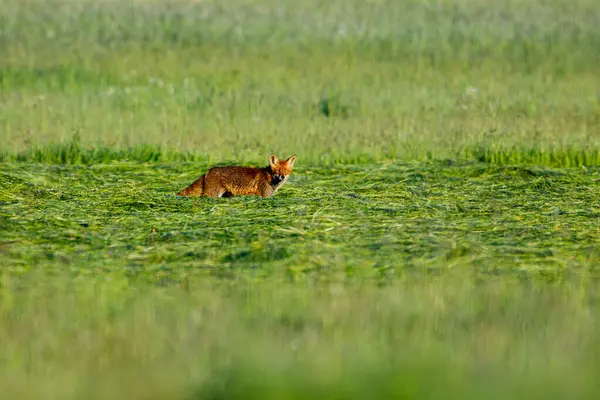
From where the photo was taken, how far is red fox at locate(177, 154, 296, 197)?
12.9 m

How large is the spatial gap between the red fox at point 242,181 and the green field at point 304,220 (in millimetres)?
281

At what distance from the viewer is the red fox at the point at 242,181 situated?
506 inches

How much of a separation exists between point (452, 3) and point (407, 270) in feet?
83.7

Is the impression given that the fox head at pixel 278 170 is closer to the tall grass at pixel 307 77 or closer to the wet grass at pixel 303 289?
the wet grass at pixel 303 289

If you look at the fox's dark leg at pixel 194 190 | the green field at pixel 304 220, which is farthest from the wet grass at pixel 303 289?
the fox's dark leg at pixel 194 190

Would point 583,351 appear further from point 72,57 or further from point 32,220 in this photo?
point 72,57

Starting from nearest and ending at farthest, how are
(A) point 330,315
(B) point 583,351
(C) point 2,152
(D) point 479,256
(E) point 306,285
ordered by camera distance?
(B) point 583,351, (A) point 330,315, (E) point 306,285, (D) point 479,256, (C) point 2,152

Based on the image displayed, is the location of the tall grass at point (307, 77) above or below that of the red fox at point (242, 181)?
above

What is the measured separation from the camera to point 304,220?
11242mm

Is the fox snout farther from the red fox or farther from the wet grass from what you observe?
the wet grass

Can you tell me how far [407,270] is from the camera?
923 cm

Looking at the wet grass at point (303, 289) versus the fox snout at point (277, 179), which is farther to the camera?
the fox snout at point (277, 179)

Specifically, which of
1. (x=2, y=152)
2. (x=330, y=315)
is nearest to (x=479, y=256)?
(x=330, y=315)

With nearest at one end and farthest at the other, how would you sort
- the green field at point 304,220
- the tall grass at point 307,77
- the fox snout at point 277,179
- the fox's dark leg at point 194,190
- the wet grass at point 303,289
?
the wet grass at point 303,289
the green field at point 304,220
the fox's dark leg at point 194,190
the fox snout at point 277,179
the tall grass at point 307,77
